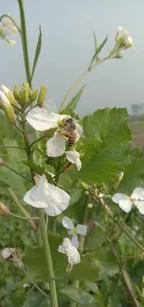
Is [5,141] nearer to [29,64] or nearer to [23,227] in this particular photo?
[29,64]

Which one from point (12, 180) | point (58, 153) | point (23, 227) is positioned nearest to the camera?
point (58, 153)

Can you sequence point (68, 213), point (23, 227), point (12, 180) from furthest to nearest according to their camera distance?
point (23, 227)
point (68, 213)
point (12, 180)

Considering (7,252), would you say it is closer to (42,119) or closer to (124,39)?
(42,119)

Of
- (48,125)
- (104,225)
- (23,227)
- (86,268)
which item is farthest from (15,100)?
(23,227)

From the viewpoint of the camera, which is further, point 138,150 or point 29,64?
point 138,150

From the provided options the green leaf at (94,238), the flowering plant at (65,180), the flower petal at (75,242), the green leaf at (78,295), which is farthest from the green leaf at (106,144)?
the green leaf at (94,238)

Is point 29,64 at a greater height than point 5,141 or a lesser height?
greater
